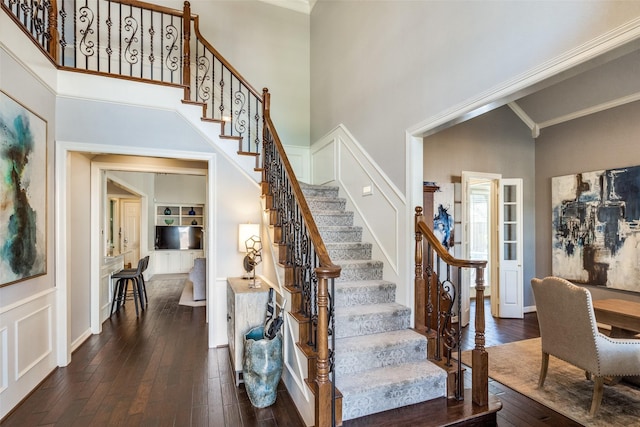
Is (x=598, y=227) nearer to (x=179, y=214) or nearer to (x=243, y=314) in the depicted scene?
(x=243, y=314)

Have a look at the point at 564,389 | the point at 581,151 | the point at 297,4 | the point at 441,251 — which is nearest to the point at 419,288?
the point at 441,251

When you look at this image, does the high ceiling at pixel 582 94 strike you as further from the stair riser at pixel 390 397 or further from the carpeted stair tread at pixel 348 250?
the stair riser at pixel 390 397

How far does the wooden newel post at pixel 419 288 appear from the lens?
2.96m

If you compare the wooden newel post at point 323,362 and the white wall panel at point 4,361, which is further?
the white wall panel at point 4,361

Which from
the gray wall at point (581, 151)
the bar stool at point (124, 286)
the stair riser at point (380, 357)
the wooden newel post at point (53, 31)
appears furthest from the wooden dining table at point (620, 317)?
the bar stool at point (124, 286)

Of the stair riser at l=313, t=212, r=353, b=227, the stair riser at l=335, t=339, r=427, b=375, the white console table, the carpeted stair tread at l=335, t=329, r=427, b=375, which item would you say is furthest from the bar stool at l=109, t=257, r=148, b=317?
the stair riser at l=335, t=339, r=427, b=375

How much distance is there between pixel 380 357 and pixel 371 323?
1.10 feet

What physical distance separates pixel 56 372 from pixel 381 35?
199 inches

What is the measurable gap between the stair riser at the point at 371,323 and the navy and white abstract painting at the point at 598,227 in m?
3.51

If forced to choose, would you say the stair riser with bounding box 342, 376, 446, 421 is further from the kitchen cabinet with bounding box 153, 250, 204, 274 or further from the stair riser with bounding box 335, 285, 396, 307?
the kitchen cabinet with bounding box 153, 250, 204, 274

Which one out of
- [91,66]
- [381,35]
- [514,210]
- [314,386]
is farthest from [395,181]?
[91,66]

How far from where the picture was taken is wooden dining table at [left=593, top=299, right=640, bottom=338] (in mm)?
2791

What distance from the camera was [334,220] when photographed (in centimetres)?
406

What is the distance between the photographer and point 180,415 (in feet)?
7.99
